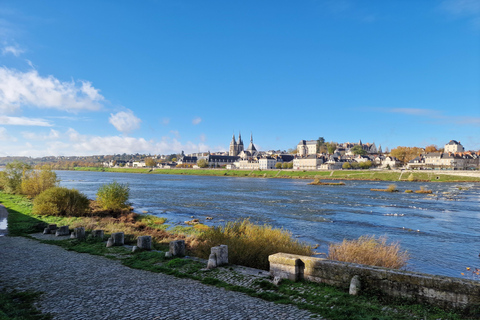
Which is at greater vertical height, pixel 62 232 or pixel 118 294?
pixel 118 294

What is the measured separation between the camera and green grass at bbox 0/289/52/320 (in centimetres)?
683

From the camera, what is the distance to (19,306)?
7.52m

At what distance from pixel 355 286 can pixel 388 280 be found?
74cm

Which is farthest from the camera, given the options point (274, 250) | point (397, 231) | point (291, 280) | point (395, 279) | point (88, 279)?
point (397, 231)

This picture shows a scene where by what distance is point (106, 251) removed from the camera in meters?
13.5

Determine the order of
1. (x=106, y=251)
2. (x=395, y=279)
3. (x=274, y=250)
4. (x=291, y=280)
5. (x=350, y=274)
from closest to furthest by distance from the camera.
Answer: (x=395, y=279), (x=350, y=274), (x=291, y=280), (x=274, y=250), (x=106, y=251)

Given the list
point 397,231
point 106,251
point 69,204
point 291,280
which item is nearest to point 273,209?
A: point 397,231

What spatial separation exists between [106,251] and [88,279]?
387 centimetres

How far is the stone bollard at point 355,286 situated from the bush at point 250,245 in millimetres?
3954

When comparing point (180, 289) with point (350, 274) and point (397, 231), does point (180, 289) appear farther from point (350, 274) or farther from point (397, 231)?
point (397, 231)

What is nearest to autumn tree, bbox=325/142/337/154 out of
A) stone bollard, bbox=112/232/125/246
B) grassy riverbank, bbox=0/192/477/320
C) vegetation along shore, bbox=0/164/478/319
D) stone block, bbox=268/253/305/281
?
vegetation along shore, bbox=0/164/478/319

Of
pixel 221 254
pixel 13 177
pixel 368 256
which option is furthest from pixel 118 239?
pixel 13 177

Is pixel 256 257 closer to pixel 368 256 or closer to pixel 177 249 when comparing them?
pixel 177 249

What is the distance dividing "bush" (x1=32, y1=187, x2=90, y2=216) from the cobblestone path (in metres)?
14.6
